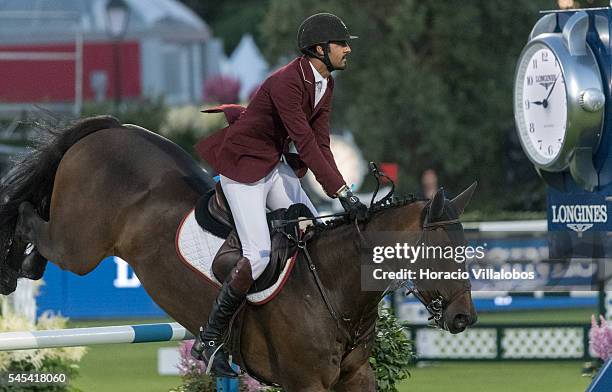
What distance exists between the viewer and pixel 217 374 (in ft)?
20.9

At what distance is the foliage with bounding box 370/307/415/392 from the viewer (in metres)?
7.12

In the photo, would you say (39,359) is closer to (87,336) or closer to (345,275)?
(87,336)

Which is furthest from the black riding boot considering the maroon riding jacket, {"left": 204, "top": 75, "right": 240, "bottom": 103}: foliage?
{"left": 204, "top": 75, "right": 240, "bottom": 103}: foliage

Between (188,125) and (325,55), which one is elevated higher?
(188,125)

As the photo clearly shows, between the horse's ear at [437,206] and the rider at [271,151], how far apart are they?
379mm

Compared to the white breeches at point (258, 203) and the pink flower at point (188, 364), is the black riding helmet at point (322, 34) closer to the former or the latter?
the white breeches at point (258, 203)

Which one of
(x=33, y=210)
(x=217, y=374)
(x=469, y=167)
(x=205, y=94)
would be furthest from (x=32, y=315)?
(x=205, y=94)

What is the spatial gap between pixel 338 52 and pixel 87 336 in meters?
1.91

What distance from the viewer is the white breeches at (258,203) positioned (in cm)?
618

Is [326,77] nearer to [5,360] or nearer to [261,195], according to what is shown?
[261,195]

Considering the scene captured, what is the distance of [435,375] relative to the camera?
35.4 ft

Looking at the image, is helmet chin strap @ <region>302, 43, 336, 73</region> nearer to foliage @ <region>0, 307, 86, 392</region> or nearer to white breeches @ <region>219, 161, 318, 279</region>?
white breeches @ <region>219, 161, 318, 279</region>

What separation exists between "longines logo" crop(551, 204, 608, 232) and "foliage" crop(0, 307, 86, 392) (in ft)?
10.6

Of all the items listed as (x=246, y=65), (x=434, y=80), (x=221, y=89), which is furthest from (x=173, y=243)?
(x=246, y=65)
